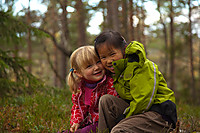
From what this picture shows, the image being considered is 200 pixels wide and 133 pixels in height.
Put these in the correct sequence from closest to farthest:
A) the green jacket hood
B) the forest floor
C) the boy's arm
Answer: the green jacket hood, the boy's arm, the forest floor

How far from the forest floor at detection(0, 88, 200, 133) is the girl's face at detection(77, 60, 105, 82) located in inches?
44.3

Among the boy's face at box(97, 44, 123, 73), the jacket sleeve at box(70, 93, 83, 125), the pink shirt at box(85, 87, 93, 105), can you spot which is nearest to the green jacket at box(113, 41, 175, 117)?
the boy's face at box(97, 44, 123, 73)

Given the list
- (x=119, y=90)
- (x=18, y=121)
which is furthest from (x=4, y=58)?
(x=119, y=90)

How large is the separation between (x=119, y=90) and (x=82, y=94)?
2.77ft

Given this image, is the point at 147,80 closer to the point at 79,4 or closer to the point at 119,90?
the point at 119,90

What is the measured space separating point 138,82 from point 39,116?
2.42 metres

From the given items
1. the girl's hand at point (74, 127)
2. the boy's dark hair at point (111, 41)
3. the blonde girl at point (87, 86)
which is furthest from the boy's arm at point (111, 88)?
the girl's hand at point (74, 127)

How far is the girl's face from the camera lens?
11.3 feet

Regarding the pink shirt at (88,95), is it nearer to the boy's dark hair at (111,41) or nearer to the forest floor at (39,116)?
the forest floor at (39,116)

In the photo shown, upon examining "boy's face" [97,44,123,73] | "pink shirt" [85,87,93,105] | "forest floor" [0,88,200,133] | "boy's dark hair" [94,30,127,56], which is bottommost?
"forest floor" [0,88,200,133]

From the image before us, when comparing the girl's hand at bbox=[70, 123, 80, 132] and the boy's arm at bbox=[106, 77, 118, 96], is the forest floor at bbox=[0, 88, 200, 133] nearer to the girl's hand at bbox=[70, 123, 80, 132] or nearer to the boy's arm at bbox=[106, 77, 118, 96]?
the girl's hand at bbox=[70, 123, 80, 132]

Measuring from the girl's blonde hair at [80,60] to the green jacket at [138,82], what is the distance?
0.55 meters

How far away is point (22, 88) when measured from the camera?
589cm

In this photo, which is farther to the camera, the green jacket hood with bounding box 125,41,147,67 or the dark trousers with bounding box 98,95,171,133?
the green jacket hood with bounding box 125,41,147,67
